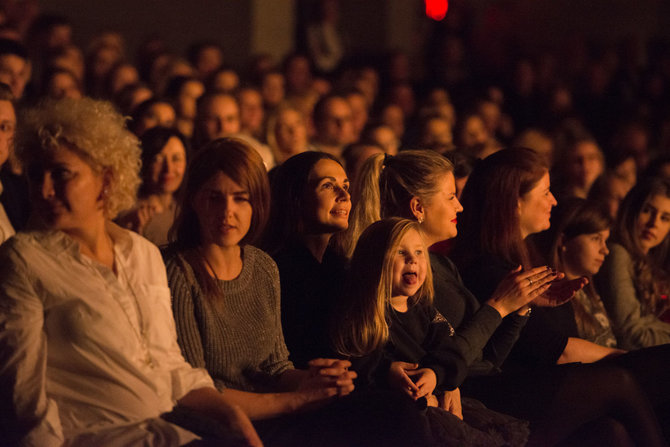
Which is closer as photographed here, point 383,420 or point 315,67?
point 383,420

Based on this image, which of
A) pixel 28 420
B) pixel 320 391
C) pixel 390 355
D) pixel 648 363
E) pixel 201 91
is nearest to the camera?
pixel 28 420

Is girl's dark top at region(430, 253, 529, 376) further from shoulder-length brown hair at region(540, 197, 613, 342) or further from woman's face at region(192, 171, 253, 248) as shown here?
woman's face at region(192, 171, 253, 248)

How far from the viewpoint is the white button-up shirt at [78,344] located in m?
2.35

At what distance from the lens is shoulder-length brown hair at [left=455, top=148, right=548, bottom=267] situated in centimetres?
390

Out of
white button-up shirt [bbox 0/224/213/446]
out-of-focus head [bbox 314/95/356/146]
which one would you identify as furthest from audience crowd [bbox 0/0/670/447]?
out-of-focus head [bbox 314/95/356/146]

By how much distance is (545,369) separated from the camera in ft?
11.9

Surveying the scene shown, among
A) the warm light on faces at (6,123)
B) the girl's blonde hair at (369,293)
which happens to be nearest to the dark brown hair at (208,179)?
the girl's blonde hair at (369,293)

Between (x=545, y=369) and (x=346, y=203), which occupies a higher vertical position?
(x=346, y=203)

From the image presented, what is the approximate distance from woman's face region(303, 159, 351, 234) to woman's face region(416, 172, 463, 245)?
12.8 inches

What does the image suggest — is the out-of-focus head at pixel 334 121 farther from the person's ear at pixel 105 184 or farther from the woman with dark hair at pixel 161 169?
the person's ear at pixel 105 184

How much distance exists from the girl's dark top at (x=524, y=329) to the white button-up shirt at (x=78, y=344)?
60.9 inches

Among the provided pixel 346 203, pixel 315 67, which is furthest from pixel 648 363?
pixel 315 67

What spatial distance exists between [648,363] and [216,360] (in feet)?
5.75

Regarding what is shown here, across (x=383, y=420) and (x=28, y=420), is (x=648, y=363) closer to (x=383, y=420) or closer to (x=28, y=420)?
(x=383, y=420)
